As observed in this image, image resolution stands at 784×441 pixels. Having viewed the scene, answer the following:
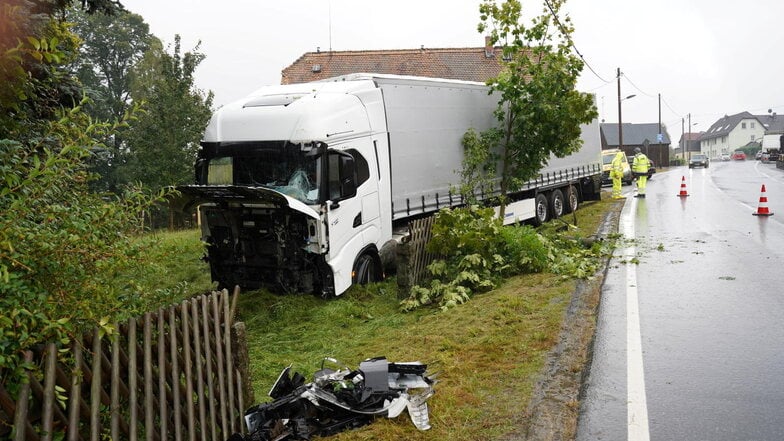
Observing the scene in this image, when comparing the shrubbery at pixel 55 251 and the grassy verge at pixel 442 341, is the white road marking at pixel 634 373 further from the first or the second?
the shrubbery at pixel 55 251

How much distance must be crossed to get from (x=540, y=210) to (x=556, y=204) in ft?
4.38

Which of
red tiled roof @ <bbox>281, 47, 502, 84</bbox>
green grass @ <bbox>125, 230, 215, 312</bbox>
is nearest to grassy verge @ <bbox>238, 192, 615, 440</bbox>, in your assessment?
green grass @ <bbox>125, 230, 215, 312</bbox>

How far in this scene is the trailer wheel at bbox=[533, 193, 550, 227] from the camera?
54.5 ft

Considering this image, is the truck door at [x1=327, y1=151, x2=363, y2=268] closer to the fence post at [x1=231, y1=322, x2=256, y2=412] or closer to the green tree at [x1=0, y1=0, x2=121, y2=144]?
the green tree at [x1=0, y1=0, x2=121, y2=144]

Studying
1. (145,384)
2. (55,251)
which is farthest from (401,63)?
(55,251)

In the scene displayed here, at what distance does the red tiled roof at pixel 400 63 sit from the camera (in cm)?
4025

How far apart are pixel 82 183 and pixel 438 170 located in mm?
8379

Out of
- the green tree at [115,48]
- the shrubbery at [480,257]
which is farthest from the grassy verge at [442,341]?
the green tree at [115,48]

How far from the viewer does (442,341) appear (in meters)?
6.43

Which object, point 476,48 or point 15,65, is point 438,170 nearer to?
point 15,65

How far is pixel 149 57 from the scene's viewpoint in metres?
43.5

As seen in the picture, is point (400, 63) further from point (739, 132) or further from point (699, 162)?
point (739, 132)

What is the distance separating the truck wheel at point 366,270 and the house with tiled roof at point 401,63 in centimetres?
3110

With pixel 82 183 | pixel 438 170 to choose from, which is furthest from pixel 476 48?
pixel 82 183
